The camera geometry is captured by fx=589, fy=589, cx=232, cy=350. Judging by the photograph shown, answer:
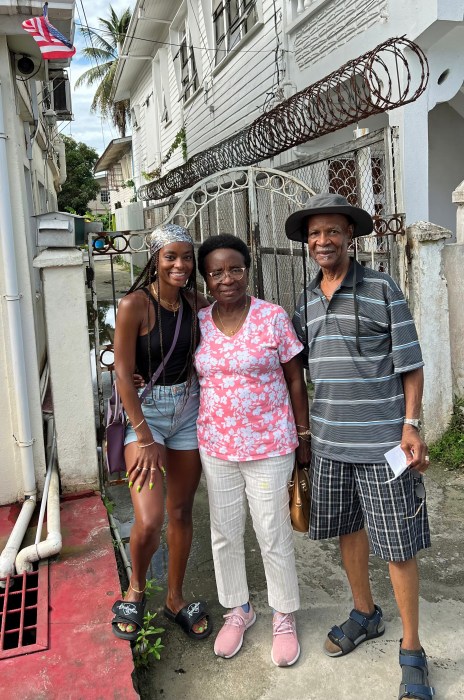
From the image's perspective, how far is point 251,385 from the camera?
7.80 feet

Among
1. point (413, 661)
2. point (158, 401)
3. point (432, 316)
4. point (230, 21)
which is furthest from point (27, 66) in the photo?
point (230, 21)

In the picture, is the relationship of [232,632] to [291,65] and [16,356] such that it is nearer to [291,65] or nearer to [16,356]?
[16,356]

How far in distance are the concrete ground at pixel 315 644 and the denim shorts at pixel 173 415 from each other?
0.91m

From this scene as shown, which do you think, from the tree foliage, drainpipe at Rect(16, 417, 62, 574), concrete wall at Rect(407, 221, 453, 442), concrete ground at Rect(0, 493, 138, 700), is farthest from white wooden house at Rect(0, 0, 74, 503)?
the tree foliage

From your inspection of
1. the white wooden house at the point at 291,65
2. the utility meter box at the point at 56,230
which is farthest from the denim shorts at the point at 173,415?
the white wooden house at the point at 291,65

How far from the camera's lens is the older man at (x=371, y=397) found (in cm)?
225

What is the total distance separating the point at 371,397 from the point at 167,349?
2.82 ft

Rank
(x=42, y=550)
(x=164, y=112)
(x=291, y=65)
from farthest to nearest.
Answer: (x=164, y=112) < (x=291, y=65) < (x=42, y=550)

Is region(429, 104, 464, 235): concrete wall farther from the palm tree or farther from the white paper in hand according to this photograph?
the palm tree

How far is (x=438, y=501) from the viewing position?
13.3 feet

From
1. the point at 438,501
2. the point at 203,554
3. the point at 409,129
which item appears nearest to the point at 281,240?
the point at 409,129

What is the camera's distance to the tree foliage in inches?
1139

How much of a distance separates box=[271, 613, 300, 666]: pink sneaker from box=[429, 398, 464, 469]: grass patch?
7.99 ft

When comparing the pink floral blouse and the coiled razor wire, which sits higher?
the coiled razor wire
